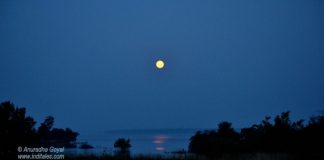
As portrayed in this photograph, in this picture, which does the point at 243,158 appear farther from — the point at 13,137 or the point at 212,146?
the point at 13,137

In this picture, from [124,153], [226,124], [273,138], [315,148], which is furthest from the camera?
[226,124]

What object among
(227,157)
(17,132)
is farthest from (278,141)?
(17,132)

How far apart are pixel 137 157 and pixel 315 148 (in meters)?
14.9

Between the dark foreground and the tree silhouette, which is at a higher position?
the tree silhouette

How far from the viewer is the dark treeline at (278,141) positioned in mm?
32459

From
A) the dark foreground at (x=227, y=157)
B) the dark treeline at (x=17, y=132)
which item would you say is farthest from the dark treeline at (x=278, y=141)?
the dark treeline at (x=17, y=132)

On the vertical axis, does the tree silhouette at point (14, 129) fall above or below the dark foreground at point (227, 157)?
above

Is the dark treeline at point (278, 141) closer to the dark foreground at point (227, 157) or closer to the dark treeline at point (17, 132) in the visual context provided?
the dark foreground at point (227, 157)

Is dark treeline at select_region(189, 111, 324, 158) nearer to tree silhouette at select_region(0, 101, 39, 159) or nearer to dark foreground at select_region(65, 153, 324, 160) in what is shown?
dark foreground at select_region(65, 153, 324, 160)

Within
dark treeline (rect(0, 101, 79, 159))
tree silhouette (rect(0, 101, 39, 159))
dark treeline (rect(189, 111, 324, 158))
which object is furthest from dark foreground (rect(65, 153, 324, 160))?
tree silhouette (rect(0, 101, 39, 159))

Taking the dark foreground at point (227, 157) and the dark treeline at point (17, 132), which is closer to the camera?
the dark foreground at point (227, 157)

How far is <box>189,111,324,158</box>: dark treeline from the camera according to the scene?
106 ft

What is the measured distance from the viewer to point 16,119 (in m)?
35.0

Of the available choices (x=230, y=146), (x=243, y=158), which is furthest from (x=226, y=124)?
(x=243, y=158)
